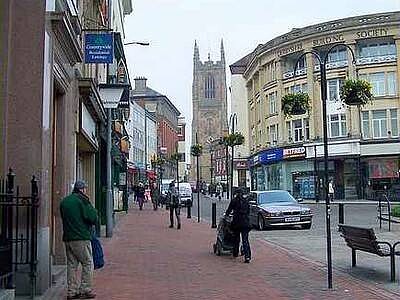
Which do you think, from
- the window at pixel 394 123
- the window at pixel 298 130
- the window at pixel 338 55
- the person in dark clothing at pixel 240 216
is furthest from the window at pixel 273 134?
the person in dark clothing at pixel 240 216

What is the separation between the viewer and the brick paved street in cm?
1023

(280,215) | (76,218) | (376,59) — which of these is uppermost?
(376,59)

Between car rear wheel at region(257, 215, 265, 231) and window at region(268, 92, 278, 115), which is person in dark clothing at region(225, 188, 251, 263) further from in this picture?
window at region(268, 92, 278, 115)

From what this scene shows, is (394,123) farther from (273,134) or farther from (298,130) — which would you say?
(273,134)

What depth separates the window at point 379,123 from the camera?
Result: 2174 inches

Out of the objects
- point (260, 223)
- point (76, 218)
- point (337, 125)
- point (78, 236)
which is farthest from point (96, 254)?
point (337, 125)

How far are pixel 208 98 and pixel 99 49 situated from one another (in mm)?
130134

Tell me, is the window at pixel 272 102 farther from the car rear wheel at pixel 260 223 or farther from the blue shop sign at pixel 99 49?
the blue shop sign at pixel 99 49

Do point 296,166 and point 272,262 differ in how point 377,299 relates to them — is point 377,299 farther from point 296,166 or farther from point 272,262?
point 296,166

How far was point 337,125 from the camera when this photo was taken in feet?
187

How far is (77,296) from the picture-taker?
9859 millimetres

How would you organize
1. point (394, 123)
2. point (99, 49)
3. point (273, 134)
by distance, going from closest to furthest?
point (99, 49) < point (394, 123) < point (273, 134)

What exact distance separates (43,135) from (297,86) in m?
52.5

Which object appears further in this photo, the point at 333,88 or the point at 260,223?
the point at 333,88
